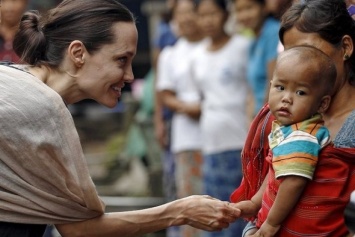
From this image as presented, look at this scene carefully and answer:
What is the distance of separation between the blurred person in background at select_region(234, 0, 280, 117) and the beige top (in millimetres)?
2921

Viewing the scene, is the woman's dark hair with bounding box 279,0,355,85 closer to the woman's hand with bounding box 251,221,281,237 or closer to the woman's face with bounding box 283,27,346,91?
the woman's face with bounding box 283,27,346,91

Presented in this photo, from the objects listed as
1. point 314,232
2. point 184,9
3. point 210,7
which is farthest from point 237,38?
point 314,232

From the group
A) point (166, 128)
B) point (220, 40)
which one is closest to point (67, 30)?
point (220, 40)

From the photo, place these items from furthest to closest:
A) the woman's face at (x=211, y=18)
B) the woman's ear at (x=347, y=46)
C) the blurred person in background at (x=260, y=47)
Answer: the woman's face at (x=211, y=18), the blurred person in background at (x=260, y=47), the woman's ear at (x=347, y=46)

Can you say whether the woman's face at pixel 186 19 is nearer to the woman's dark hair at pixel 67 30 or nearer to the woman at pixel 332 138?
the woman's dark hair at pixel 67 30

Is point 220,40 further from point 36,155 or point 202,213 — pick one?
point 36,155

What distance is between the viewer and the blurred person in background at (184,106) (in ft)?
26.5

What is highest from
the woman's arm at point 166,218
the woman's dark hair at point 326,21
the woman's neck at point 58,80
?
the woman's dark hair at point 326,21

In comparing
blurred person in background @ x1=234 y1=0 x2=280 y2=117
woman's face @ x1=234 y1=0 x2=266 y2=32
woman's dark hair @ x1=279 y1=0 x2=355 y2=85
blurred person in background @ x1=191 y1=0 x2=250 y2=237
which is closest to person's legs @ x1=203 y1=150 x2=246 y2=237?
blurred person in background @ x1=191 y1=0 x2=250 y2=237

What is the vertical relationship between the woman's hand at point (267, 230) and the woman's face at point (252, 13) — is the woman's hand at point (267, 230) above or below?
above

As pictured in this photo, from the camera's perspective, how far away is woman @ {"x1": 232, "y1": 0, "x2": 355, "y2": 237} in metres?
3.35

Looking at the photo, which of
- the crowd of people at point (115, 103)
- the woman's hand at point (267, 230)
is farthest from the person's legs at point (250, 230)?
the woman's hand at point (267, 230)

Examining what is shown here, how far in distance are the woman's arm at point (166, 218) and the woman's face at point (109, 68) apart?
45 centimetres

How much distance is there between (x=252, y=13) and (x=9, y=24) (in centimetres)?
188
